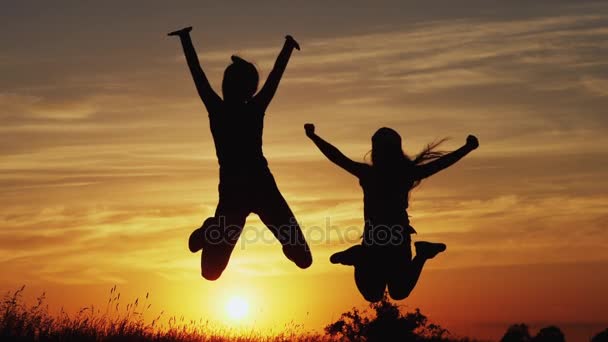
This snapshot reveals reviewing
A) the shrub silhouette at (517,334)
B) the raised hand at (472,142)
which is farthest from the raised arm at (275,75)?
the shrub silhouette at (517,334)

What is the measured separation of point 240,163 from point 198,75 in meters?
1.28

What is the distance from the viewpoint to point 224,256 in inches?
496

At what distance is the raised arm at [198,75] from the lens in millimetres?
12297

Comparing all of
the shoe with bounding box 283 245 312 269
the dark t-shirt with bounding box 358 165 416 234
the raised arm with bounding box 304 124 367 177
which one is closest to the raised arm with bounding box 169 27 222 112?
the raised arm with bounding box 304 124 367 177

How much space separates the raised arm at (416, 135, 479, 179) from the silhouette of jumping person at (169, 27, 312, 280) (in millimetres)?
1993

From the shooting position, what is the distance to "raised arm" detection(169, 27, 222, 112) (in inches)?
484

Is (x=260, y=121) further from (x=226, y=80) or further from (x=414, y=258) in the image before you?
(x=414, y=258)

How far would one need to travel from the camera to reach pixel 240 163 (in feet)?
39.8

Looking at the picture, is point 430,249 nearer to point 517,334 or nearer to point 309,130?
point 517,334

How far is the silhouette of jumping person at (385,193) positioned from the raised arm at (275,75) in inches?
45.8

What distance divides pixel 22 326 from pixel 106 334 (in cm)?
131

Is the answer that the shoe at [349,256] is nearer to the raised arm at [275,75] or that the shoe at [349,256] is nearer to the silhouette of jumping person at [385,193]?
the silhouette of jumping person at [385,193]

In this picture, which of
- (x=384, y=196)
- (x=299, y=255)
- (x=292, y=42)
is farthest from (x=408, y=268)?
(x=292, y=42)

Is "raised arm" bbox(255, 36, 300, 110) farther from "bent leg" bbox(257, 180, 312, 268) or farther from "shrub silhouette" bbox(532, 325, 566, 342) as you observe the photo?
"shrub silhouette" bbox(532, 325, 566, 342)
